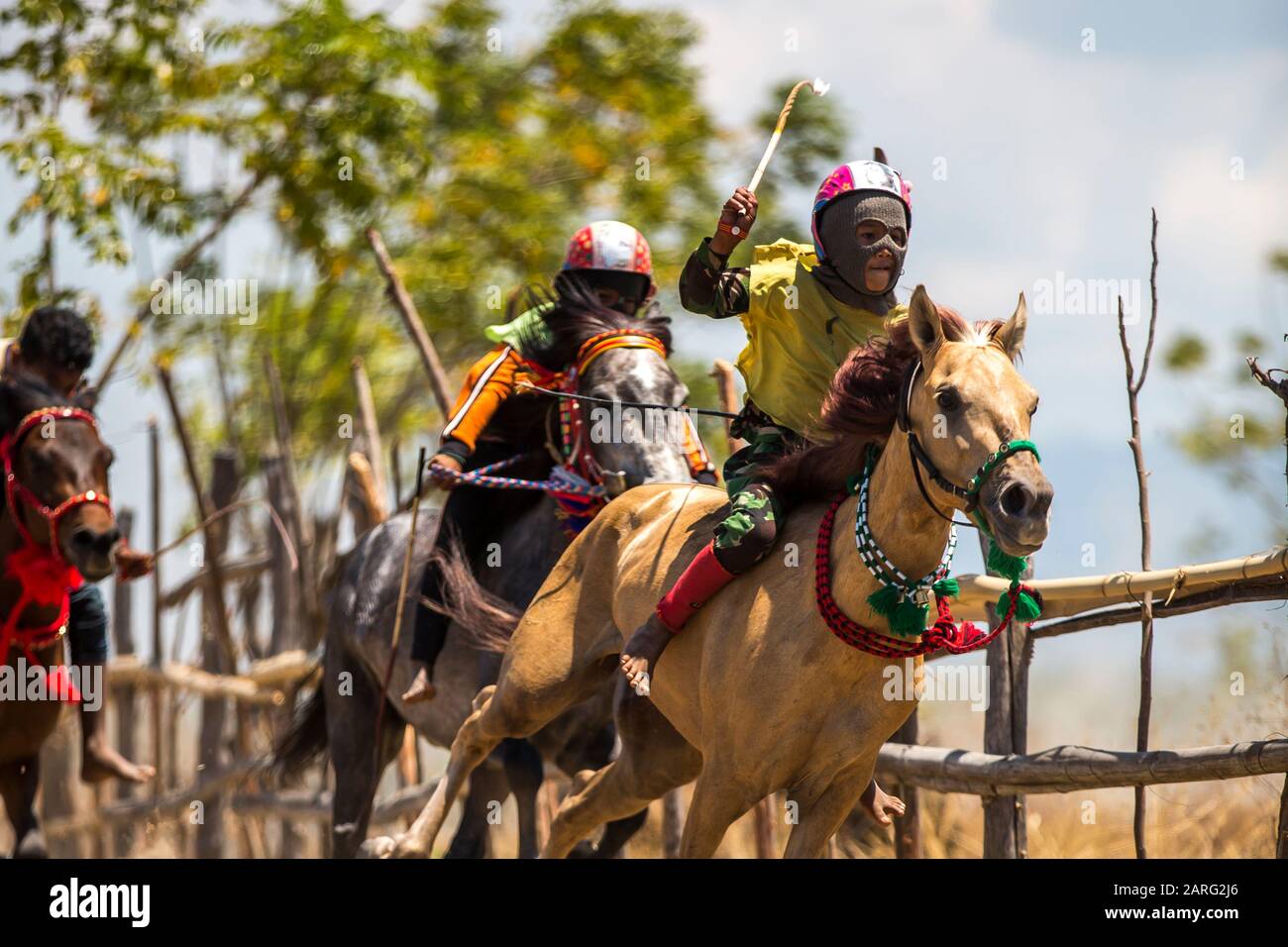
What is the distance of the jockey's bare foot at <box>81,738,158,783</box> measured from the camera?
24.9 feet

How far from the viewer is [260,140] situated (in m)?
14.4

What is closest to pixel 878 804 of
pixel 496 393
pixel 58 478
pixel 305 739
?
pixel 496 393

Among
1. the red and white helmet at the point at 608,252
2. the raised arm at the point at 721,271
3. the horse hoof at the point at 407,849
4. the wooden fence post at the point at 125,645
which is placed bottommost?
the wooden fence post at the point at 125,645

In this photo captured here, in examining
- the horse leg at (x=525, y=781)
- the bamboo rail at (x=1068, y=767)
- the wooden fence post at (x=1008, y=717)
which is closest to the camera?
the bamboo rail at (x=1068, y=767)

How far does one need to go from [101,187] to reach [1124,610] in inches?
355

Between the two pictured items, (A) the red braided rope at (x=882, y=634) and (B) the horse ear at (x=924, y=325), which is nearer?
(B) the horse ear at (x=924, y=325)

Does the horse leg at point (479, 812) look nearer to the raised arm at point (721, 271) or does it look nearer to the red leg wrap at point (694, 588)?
the red leg wrap at point (694, 588)

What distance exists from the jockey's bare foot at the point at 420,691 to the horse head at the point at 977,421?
297cm

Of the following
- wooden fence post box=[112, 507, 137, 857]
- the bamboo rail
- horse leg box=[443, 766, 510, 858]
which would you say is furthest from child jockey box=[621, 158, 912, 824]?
wooden fence post box=[112, 507, 137, 857]

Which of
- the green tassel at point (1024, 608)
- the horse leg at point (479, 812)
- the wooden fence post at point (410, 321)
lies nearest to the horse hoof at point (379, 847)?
the horse leg at point (479, 812)

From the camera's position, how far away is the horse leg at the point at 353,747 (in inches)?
334

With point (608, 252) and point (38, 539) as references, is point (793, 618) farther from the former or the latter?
point (38, 539)
